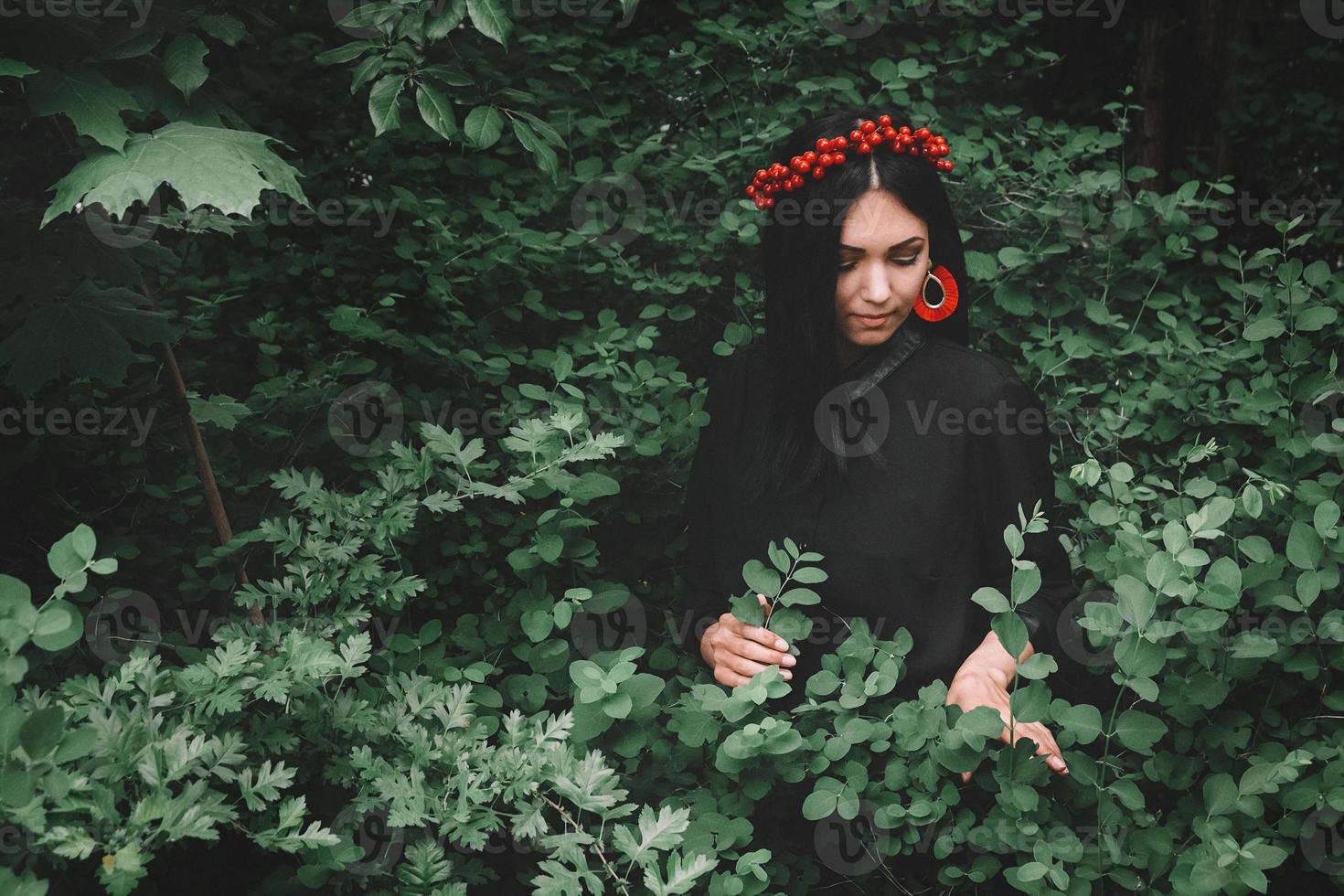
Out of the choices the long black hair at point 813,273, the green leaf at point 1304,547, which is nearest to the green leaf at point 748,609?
the long black hair at point 813,273

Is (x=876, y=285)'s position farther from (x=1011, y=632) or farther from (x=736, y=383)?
(x=1011, y=632)

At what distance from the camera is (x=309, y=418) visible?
7.79ft

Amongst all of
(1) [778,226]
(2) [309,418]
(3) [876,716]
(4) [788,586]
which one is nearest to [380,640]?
(2) [309,418]

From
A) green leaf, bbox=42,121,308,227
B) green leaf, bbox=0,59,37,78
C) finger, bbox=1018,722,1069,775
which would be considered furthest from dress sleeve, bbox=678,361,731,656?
green leaf, bbox=0,59,37,78

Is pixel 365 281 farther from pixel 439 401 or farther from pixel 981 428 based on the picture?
pixel 981 428

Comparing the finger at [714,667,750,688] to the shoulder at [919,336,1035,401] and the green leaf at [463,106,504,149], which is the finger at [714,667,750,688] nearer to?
the shoulder at [919,336,1035,401]

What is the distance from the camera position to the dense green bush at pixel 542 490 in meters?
1.36

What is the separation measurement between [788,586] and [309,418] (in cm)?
130

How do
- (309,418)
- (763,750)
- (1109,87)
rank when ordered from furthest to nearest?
(1109,87) → (309,418) → (763,750)

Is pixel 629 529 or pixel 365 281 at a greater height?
pixel 365 281

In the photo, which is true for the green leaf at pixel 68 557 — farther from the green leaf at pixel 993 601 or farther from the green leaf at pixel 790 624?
the green leaf at pixel 993 601

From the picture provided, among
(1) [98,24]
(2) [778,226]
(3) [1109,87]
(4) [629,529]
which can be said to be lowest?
(4) [629,529]

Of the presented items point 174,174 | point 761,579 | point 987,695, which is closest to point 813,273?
point 761,579

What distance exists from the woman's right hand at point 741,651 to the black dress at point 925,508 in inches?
6.2
